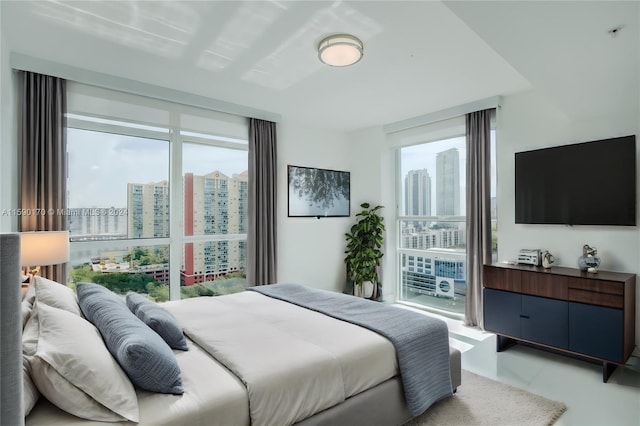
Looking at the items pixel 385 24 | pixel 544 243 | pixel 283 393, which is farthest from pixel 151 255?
pixel 544 243

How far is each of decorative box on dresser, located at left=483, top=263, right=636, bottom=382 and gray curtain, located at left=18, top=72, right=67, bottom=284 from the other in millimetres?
4034

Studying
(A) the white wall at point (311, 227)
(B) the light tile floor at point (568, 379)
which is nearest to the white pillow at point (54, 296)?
(A) the white wall at point (311, 227)

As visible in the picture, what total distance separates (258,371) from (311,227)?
3472mm

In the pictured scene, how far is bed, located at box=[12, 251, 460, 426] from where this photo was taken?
133cm

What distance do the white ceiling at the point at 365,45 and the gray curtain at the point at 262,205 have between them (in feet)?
2.54

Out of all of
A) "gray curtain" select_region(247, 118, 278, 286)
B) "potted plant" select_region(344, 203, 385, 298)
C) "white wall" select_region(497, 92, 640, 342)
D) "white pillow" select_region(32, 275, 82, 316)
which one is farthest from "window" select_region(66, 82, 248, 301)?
"white wall" select_region(497, 92, 640, 342)

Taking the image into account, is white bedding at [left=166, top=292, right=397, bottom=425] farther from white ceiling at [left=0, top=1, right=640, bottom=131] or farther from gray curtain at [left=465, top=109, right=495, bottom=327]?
gray curtain at [left=465, top=109, right=495, bottom=327]

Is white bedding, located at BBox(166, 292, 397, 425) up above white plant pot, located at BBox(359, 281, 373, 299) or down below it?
above

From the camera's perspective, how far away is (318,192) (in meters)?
5.12

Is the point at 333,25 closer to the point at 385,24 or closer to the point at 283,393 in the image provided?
the point at 385,24

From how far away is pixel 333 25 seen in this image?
2.40m

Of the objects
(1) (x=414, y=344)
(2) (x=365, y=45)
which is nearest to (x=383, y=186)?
(2) (x=365, y=45)

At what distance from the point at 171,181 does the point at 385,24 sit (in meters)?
2.71

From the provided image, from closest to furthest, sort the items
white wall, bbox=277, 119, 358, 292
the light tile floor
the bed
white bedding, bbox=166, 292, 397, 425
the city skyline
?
the bed, white bedding, bbox=166, 292, 397, 425, the light tile floor, the city skyline, white wall, bbox=277, 119, 358, 292
